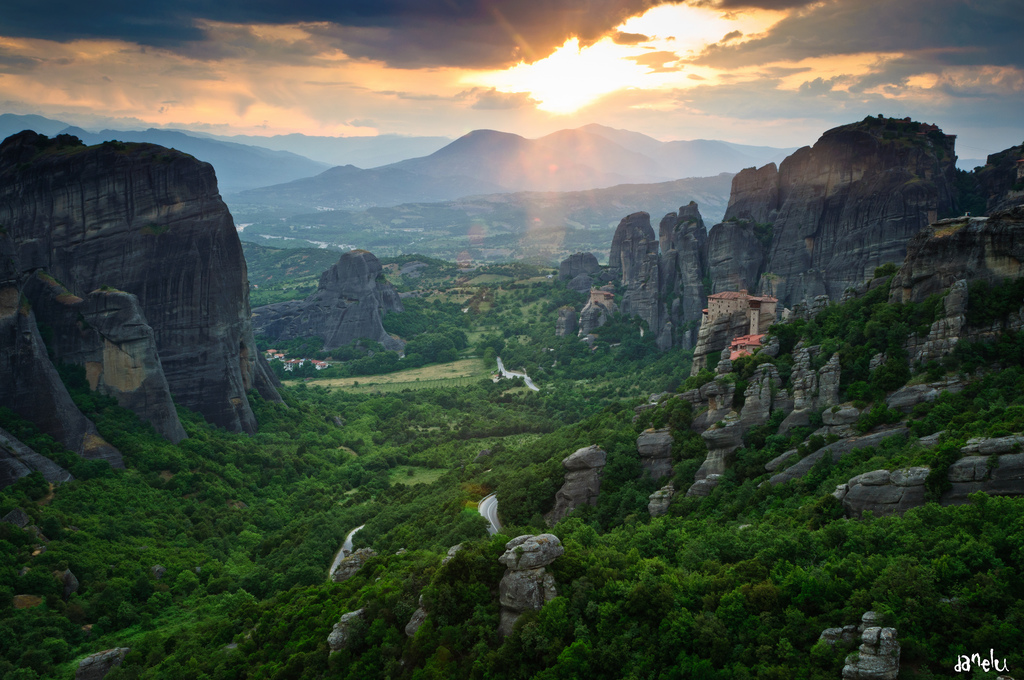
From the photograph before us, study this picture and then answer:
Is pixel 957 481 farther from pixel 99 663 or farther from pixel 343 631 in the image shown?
pixel 99 663

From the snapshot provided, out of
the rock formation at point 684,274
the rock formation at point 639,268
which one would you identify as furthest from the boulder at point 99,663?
the rock formation at point 639,268

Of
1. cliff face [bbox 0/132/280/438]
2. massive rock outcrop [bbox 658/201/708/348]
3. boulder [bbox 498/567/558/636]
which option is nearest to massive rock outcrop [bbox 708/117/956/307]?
massive rock outcrop [bbox 658/201/708/348]

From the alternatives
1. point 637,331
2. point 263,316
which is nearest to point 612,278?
point 637,331

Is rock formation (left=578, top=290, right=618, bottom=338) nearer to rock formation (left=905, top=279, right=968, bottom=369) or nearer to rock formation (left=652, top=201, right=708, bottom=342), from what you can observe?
rock formation (left=652, top=201, right=708, bottom=342)

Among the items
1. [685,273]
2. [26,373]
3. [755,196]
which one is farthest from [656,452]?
[755,196]

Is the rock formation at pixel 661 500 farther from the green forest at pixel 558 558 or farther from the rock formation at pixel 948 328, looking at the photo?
the rock formation at pixel 948 328

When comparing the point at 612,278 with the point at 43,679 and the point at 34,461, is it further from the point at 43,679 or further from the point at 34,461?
the point at 43,679
